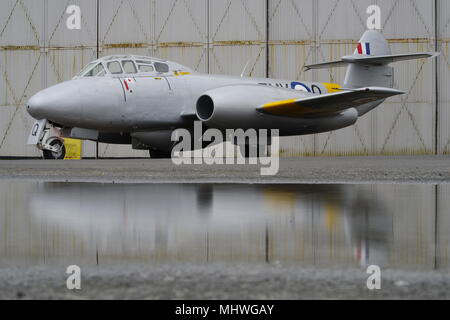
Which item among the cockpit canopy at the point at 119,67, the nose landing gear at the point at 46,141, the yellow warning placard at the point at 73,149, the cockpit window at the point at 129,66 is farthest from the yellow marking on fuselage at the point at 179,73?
the yellow warning placard at the point at 73,149

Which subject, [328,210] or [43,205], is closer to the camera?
[328,210]

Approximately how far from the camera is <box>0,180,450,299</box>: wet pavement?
7.52 ft

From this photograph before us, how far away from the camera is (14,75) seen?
22.9 m

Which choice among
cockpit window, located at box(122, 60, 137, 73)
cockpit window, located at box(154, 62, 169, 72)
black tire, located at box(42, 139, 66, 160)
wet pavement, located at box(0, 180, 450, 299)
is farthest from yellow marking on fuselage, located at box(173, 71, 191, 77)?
wet pavement, located at box(0, 180, 450, 299)

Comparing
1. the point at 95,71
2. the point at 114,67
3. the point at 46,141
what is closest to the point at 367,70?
the point at 114,67

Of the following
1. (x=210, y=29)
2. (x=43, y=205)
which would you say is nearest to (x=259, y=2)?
(x=210, y=29)

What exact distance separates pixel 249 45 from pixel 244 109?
25.4ft

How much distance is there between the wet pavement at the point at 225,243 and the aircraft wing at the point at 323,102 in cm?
919

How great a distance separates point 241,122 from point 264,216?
35.7 feet

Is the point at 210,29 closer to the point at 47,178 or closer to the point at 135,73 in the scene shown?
the point at 135,73

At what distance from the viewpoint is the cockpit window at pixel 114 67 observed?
579 inches
